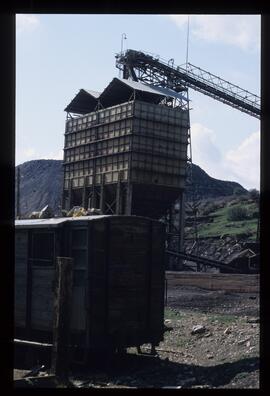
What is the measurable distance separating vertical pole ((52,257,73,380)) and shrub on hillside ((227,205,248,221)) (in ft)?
133

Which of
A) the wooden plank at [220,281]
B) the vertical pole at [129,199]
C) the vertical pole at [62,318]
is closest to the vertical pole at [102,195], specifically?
the vertical pole at [129,199]

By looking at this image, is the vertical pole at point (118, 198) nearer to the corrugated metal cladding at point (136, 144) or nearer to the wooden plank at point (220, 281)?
the corrugated metal cladding at point (136, 144)

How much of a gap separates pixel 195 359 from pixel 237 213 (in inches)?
1525

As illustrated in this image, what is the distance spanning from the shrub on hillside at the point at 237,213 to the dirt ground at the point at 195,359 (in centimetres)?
3312

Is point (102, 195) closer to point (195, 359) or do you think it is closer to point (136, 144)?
point (136, 144)

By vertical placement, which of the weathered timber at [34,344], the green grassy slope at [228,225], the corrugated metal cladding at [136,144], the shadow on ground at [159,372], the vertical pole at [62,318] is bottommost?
the shadow on ground at [159,372]

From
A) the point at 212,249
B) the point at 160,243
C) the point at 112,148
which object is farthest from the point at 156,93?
the point at 160,243

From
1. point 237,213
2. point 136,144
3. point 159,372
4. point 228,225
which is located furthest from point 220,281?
point 237,213

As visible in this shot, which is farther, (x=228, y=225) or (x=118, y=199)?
(x=228, y=225)

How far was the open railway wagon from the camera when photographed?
10078 mm

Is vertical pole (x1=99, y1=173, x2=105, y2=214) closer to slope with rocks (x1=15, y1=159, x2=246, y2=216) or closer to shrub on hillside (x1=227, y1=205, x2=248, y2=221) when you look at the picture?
shrub on hillside (x1=227, y1=205, x2=248, y2=221)

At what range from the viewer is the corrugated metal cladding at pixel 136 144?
31.1m

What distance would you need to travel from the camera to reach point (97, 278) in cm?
1014

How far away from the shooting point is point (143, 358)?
10781mm
